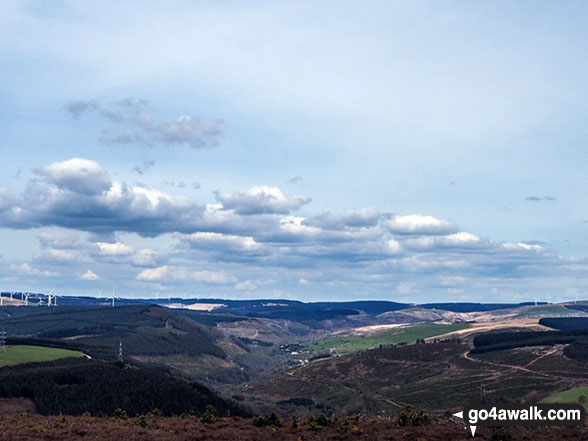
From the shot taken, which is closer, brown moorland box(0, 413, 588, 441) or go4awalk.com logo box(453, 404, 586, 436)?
go4awalk.com logo box(453, 404, 586, 436)

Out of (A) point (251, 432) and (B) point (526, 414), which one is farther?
(A) point (251, 432)

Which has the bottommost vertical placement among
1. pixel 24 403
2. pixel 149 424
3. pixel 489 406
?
pixel 24 403

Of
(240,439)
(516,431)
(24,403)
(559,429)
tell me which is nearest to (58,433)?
(240,439)

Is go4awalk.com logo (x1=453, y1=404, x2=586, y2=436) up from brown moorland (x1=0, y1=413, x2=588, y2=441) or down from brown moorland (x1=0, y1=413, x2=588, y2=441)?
up

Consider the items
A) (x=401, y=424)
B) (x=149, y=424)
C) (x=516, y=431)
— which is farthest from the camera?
(x=149, y=424)

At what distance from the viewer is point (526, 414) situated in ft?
178

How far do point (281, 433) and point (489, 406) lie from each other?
25.9 m

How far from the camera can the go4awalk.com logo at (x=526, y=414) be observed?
53.9m

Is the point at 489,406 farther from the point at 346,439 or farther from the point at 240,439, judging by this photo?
the point at 240,439

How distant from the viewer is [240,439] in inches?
2736

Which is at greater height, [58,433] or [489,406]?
[489,406]

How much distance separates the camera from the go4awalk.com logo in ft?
177

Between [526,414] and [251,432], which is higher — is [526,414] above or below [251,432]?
above

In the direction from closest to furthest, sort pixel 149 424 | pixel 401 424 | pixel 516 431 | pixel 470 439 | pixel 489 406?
1. pixel 489 406
2. pixel 470 439
3. pixel 516 431
4. pixel 401 424
5. pixel 149 424
